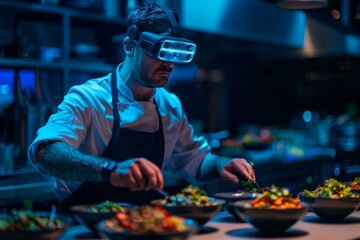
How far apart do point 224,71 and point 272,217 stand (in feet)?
22.7

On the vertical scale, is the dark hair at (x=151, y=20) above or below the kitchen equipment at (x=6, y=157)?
above

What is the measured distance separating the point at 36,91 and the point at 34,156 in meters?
2.40

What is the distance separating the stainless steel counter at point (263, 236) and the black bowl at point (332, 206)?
3cm

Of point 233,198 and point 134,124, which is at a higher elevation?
point 134,124

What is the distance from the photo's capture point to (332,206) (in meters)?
2.32

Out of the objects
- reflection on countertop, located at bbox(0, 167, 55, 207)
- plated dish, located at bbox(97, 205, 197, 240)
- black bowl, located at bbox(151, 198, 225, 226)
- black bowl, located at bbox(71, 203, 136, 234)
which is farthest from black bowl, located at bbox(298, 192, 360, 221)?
reflection on countertop, located at bbox(0, 167, 55, 207)

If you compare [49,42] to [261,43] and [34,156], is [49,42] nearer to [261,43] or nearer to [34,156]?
[261,43]

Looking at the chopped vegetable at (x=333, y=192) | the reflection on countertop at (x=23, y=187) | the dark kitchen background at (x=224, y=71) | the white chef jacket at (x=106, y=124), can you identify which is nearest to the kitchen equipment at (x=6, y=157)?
the dark kitchen background at (x=224, y=71)

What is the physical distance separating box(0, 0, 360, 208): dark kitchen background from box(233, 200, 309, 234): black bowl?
5.14 ft

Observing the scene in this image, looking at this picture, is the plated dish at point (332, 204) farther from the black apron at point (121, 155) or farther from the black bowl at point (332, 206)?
the black apron at point (121, 155)

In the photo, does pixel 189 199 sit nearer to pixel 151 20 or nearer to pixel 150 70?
pixel 150 70

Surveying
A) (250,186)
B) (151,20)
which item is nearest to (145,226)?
(250,186)

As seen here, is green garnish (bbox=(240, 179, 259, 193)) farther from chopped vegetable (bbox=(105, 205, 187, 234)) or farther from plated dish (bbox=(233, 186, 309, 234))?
chopped vegetable (bbox=(105, 205, 187, 234))

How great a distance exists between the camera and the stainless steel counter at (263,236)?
203 cm
